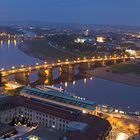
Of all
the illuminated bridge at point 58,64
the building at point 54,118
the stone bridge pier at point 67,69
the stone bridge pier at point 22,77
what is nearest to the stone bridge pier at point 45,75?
the illuminated bridge at point 58,64

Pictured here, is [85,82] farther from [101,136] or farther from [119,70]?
[101,136]

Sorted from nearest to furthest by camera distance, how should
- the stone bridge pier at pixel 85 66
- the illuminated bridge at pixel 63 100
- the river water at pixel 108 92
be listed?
1. the illuminated bridge at pixel 63 100
2. the river water at pixel 108 92
3. the stone bridge pier at pixel 85 66

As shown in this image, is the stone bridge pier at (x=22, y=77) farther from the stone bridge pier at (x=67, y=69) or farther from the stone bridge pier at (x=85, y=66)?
the stone bridge pier at (x=85, y=66)

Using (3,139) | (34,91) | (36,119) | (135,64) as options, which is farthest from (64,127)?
(135,64)

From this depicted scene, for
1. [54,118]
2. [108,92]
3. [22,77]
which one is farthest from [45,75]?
[54,118]

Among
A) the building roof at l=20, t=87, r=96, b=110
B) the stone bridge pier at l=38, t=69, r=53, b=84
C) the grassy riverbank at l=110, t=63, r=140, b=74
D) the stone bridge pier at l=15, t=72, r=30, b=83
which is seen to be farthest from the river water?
the grassy riverbank at l=110, t=63, r=140, b=74
